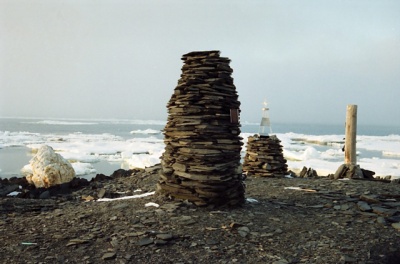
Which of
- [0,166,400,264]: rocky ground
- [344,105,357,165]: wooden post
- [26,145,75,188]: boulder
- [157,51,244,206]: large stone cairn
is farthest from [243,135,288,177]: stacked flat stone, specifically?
[26,145,75,188]: boulder

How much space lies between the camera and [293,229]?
5.64m

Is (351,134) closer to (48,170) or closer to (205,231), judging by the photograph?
(205,231)

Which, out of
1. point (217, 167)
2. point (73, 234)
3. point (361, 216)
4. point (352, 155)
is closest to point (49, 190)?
point (73, 234)

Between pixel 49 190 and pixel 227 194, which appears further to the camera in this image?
pixel 49 190

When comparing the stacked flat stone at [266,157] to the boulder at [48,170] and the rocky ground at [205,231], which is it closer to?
the rocky ground at [205,231]

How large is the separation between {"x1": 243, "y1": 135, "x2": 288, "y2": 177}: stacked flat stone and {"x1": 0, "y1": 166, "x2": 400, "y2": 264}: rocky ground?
399 cm

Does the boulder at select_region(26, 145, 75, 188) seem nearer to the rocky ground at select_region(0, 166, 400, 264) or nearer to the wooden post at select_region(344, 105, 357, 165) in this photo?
the rocky ground at select_region(0, 166, 400, 264)

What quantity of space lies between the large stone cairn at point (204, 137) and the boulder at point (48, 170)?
6.47m

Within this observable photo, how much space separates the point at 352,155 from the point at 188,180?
27.8ft

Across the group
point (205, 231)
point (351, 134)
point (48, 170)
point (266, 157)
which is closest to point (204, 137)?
point (205, 231)

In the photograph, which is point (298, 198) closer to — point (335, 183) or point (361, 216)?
point (361, 216)

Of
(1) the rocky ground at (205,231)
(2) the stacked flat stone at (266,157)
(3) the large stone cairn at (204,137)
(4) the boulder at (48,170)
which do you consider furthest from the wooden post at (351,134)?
(4) the boulder at (48,170)

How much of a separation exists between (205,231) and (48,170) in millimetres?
8716

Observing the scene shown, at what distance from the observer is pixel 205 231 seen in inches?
209
